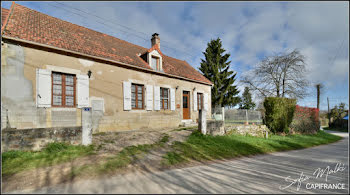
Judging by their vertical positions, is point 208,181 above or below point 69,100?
below

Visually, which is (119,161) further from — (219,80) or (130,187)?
(219,80)

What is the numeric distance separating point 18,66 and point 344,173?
11.6 meters

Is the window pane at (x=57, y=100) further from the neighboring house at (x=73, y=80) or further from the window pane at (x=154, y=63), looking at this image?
the window pane at (x=154, y=63)

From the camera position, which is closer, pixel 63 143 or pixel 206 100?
pixel 63 143

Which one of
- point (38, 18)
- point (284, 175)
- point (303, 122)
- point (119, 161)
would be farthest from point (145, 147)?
point (303, 122)

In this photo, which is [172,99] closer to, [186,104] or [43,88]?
[186,104]

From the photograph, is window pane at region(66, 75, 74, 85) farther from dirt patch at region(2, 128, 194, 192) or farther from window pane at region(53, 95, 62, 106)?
dirt patch at region(2, 128, 194, 192)

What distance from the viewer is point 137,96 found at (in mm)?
9797

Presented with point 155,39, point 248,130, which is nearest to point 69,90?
point 155,39

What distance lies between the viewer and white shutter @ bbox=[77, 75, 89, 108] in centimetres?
747

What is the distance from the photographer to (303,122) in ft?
46.1

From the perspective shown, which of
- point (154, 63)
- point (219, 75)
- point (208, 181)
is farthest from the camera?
point (219, 75)

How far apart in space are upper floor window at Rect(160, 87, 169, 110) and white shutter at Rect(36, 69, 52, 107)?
6148 mm

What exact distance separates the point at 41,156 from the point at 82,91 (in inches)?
144
